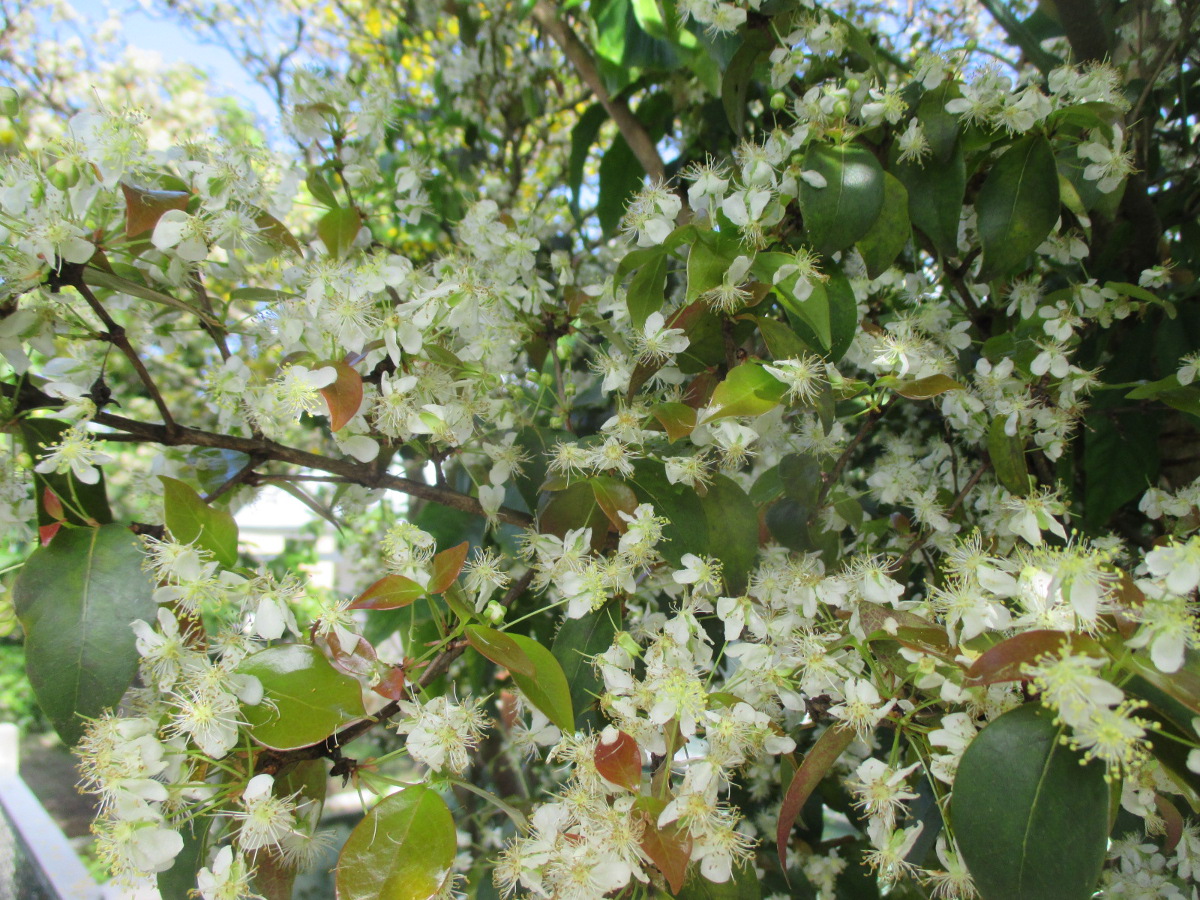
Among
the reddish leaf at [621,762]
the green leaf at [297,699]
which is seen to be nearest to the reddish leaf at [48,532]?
the green leaf at [297,699]

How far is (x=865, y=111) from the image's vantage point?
0.68 metres

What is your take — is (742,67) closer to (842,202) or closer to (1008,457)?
(842,202)

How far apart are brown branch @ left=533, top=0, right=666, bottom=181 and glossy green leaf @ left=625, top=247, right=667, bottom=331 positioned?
0.45 metres

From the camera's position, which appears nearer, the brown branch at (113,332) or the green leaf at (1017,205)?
the brown branch at (113,332)

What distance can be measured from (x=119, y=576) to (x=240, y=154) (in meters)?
0.40

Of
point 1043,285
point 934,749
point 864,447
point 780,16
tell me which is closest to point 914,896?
point 934,749

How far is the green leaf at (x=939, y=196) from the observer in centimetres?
70

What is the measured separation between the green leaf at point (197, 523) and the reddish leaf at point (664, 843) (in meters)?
0.35

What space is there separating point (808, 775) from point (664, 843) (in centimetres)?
11

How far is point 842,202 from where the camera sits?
64cm

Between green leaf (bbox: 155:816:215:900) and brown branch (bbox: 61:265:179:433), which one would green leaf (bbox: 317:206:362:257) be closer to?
brown branch (bbox: 61:265:179:433)

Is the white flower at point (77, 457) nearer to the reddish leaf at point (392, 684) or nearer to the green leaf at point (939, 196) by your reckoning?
the reddish leaf at point (392, 684)

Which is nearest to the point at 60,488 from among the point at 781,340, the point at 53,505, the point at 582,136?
the point at 53,505

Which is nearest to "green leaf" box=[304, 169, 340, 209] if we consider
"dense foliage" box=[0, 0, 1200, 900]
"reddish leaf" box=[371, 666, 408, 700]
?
"dense foliage" box=[0, 0, 1200, 900]
